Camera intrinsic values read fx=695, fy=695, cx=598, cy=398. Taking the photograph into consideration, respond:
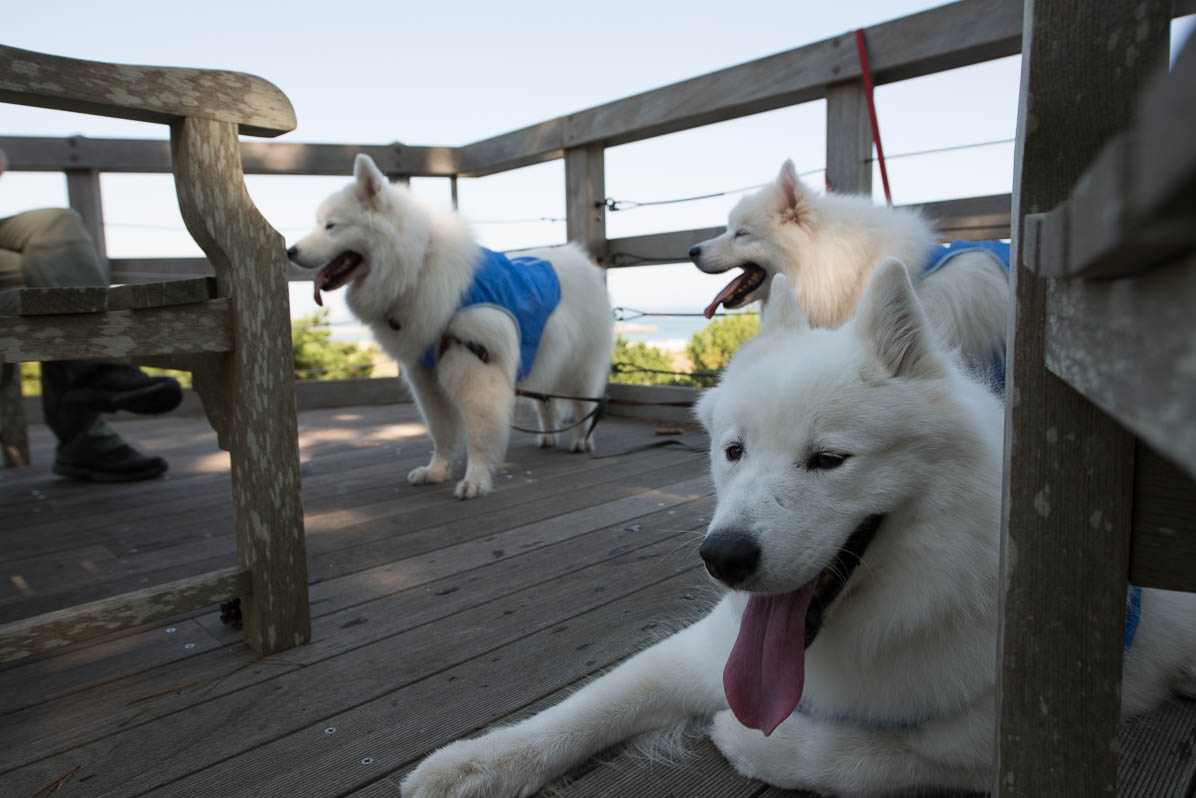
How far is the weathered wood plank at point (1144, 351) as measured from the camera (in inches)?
11.9

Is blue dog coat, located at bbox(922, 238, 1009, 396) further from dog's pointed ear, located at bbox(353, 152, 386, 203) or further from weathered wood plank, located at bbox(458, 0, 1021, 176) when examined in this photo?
dog's pointed ear, located at bbox(353, 152, 386, 203)

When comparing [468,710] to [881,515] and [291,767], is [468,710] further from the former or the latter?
[881,515]

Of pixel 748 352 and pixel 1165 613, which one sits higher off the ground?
pixel 748 352

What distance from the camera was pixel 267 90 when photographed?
5.61 ft

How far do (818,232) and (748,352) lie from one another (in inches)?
72.8

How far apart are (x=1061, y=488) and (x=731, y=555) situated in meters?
0.47

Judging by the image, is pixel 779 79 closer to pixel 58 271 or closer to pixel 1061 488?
pixel 1061 488

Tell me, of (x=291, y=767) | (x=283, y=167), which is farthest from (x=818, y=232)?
(x=283, y=167)

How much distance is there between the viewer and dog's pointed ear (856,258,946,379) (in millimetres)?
1148

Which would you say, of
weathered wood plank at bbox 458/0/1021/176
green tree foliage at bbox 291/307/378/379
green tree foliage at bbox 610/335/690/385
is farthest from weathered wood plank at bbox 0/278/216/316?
green tree foliage at bbox 291/307/378/379

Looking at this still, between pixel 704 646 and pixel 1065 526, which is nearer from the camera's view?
pixel 1065 526

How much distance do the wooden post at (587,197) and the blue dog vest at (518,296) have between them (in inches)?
44.3

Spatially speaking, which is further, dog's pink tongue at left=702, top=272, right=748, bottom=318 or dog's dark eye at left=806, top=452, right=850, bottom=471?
dog's pink tongue at left=702, top=272, right=748, bottom=318

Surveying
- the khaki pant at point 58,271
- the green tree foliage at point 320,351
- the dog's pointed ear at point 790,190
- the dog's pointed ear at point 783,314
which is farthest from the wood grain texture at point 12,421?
the dog's pointed ear at point 783,314
